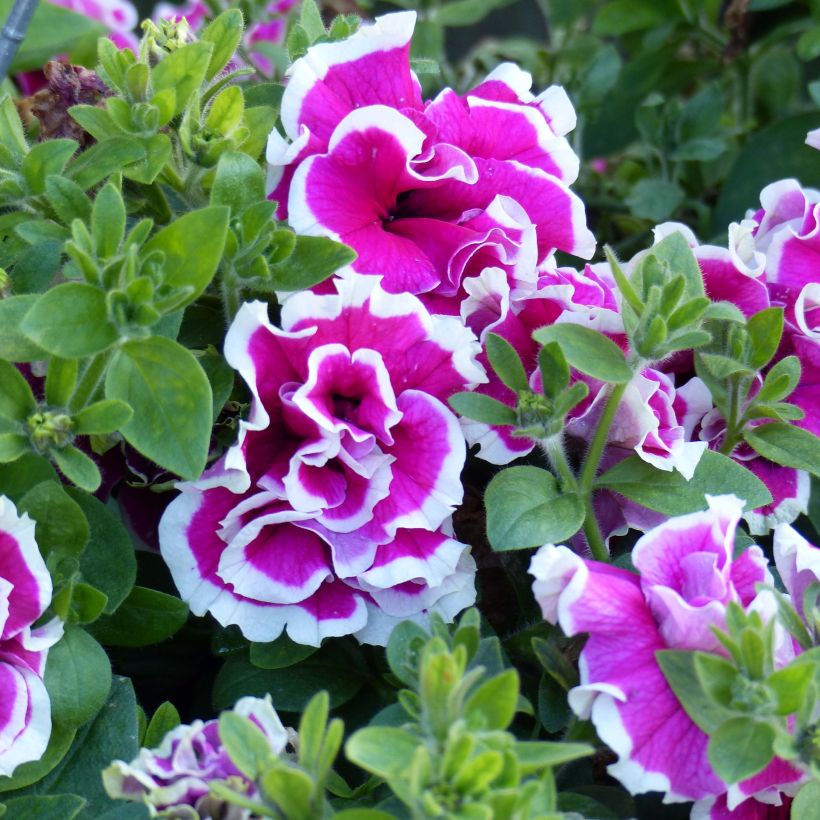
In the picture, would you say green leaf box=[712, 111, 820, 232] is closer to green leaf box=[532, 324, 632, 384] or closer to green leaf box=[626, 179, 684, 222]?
green leaf box=[626, 179, 684, 222]

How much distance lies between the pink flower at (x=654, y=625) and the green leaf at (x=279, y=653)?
17 centimetres

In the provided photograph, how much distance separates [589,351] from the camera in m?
0.62

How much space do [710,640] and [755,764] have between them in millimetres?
66

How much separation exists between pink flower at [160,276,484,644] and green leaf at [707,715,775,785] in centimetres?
18

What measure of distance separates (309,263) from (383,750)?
0.27 m

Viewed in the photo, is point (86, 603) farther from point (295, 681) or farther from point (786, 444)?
point (786, 444)

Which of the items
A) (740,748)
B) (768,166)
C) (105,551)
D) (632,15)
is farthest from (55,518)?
(632,15)

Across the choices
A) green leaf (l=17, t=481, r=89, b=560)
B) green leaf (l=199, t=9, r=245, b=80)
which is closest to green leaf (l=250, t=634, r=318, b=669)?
green leaf (l=17, t=481, r=89, b=560)

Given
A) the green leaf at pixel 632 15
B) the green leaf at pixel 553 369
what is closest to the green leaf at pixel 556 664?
the green leaf at pixel 553 369

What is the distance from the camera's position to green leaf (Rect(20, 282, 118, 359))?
57cm

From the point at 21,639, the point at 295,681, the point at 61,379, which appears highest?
the point at 61,379

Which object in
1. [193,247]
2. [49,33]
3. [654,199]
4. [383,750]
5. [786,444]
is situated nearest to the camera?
[383,750]

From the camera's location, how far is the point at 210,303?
715 millimetres

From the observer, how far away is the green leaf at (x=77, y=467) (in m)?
0.60
